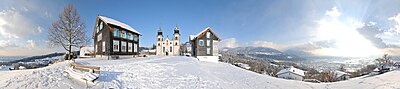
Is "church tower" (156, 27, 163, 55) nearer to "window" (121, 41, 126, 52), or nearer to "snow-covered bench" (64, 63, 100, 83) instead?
"window" (121, 41, 126, 52)

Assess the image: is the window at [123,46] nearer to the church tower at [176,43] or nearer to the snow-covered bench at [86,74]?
the snow-covered bench at [86,74]

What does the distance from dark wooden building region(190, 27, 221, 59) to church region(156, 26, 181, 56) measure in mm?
18558

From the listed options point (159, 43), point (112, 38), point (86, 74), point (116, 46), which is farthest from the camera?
point (159, 43)

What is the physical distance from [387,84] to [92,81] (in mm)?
16242

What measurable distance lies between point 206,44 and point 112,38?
17.2m

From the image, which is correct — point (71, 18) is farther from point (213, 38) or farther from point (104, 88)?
point (213, 38)

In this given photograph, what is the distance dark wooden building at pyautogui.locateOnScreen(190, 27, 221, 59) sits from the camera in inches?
1539

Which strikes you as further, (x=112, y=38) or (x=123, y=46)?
(x=123, y=46)

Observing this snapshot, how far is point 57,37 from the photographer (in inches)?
1009

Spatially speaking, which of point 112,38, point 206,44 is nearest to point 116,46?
point 112,38

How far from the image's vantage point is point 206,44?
39.4 meters

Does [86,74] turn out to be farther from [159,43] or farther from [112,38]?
[159,43]

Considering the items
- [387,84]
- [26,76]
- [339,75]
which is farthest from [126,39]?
[339,75]

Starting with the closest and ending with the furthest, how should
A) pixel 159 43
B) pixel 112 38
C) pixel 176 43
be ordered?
pixel 112 38, pixel 176 43, pixel 159 43
